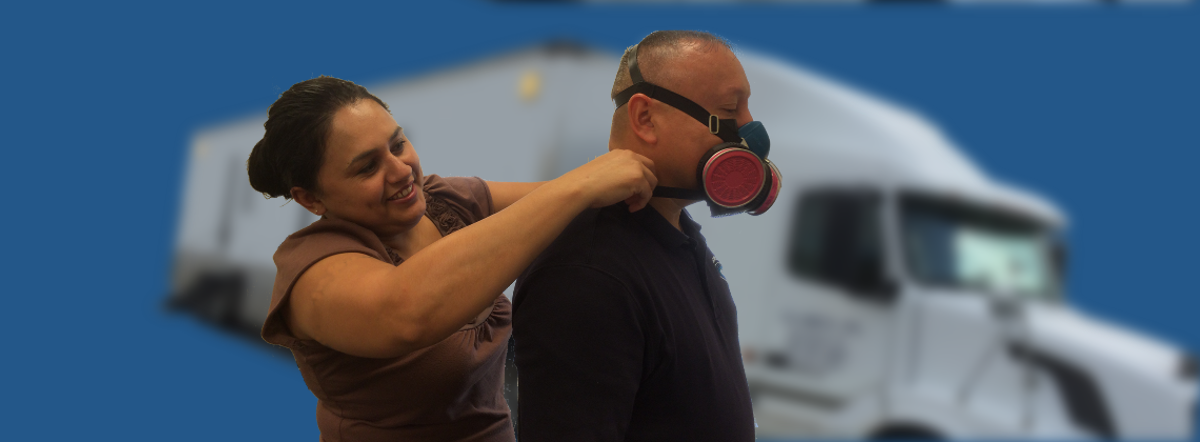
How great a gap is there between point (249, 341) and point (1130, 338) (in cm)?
717

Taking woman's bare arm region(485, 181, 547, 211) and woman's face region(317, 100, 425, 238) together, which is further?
woman's bare arm region(485, 181, 547, 211)

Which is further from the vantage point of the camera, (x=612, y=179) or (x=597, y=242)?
(x=597, y=242)

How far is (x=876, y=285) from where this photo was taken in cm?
444

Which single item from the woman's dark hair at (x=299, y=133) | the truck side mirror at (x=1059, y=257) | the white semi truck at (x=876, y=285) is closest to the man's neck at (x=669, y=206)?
the woman's dark hair at (x=299, y=133)

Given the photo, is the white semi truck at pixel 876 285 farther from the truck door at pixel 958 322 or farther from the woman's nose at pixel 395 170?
Result: the woman's nose at pixel 395 170

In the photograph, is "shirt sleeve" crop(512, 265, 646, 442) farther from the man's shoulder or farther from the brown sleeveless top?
the brown sleeveless top

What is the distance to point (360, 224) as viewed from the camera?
153cm

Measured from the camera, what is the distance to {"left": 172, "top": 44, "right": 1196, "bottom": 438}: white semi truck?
4297 millimetres

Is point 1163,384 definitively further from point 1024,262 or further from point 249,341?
point 249,341

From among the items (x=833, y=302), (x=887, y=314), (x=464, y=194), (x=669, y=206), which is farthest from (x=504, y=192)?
(x=887, y=314)

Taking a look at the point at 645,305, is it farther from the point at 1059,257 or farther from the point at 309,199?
the point at 1059,257

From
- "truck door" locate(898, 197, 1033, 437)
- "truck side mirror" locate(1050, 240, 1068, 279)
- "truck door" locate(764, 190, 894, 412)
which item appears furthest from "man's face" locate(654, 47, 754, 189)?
"truck side mirror" locate(1050, 240, 1068, 279)

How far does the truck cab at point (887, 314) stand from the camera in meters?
4.34

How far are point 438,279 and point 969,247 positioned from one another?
3925 mm
